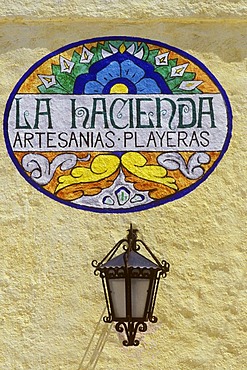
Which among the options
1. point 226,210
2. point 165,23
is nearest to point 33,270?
point 226,210

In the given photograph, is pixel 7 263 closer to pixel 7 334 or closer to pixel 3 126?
pixel 7 334

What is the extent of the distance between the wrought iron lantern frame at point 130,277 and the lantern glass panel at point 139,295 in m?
0.02

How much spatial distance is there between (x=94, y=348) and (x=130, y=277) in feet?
2.66

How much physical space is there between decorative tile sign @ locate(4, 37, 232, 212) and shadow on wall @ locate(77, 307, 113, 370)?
833mm

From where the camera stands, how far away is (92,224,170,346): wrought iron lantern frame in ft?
24.4

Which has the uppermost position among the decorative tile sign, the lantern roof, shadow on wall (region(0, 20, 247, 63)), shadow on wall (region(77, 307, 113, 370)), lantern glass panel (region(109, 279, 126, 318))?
shadow on wall (region(0, 20, 247, 63))

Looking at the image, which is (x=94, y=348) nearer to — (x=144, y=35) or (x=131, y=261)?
(x=131, y=261)

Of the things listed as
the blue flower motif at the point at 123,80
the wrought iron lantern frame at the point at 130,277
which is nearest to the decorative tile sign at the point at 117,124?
the blue flower motif at the point at 123,80

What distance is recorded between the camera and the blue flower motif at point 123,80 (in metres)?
8.42

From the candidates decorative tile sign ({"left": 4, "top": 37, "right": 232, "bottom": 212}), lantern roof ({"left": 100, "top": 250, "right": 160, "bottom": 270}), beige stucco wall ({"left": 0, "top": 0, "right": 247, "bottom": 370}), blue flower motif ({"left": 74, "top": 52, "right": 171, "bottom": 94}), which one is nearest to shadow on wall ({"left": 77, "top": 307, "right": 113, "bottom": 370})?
beige stucco wall ({"left": 0, "top": 0, "right": 247, "bottom": 370})

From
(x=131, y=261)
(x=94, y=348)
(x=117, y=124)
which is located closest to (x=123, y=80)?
(x=117, y=124)

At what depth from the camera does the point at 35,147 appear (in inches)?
327

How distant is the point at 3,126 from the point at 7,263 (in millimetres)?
988

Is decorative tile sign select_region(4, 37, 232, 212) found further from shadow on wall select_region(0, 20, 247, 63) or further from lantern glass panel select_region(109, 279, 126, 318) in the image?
lantern glass panel select_region(109, 279, 126, 318)
